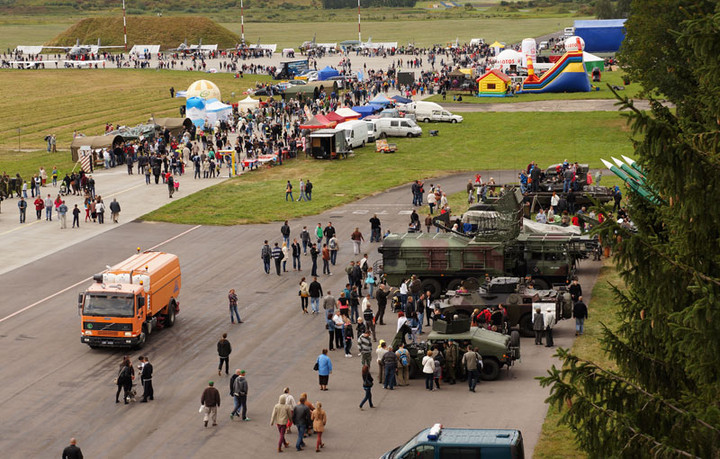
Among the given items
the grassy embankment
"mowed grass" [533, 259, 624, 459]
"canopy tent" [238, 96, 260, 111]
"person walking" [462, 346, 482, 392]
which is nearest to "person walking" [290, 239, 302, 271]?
"mowed grass" [533, 259, 624, 459]

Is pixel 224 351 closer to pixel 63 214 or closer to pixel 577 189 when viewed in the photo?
pixel 63 214

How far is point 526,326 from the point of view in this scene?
32.4 metres

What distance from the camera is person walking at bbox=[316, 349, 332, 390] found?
90.3 ft

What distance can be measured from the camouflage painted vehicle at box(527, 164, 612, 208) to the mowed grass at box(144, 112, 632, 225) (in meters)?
7.48

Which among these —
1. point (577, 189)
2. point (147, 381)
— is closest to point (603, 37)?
point (577, 189)

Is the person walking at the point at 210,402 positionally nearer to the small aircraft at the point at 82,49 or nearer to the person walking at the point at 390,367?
the person walking at the point at 390,367

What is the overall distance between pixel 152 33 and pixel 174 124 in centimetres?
9642

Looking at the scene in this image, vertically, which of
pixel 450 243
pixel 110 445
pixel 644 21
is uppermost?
pixel 644 21

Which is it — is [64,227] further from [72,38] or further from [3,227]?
[72,38]

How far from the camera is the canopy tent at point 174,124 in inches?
2923

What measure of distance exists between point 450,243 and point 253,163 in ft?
103

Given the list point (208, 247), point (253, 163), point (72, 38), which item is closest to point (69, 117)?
point (253, 163)

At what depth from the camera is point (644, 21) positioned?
65688 mm

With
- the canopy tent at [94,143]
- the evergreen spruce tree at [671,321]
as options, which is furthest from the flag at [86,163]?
the evergreen spruce tree at [671,321]
